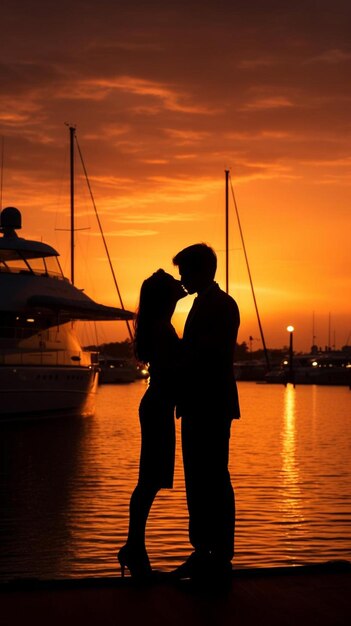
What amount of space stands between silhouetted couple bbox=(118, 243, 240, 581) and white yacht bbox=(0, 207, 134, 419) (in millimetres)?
23747

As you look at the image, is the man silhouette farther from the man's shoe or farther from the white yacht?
the white yacht

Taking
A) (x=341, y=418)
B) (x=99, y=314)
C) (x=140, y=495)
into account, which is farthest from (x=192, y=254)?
(x=341, y=418)

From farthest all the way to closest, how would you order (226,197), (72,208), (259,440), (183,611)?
(226,197) < (72,208) < (259,440) < (183,611)

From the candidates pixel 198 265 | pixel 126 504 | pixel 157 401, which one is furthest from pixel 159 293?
pixel 126 504

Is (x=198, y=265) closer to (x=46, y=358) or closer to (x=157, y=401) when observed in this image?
(x=157, y=401)

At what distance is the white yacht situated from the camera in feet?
102

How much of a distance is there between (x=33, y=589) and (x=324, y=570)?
1.68m

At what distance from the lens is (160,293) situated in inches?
265

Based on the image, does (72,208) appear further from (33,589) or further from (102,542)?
(33,589)

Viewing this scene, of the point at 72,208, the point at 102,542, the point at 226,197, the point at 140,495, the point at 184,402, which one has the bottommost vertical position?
the point at 102,542

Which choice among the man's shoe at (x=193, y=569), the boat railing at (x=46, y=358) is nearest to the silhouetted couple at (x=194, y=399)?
the man's shoe at (x=193, y=569)

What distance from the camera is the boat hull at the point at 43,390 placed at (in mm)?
30516

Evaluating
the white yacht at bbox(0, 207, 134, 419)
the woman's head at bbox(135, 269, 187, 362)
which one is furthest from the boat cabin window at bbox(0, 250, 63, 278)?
the woman's head at bbox(135, 269, 187, 362)

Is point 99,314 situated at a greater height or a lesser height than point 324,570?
greater
